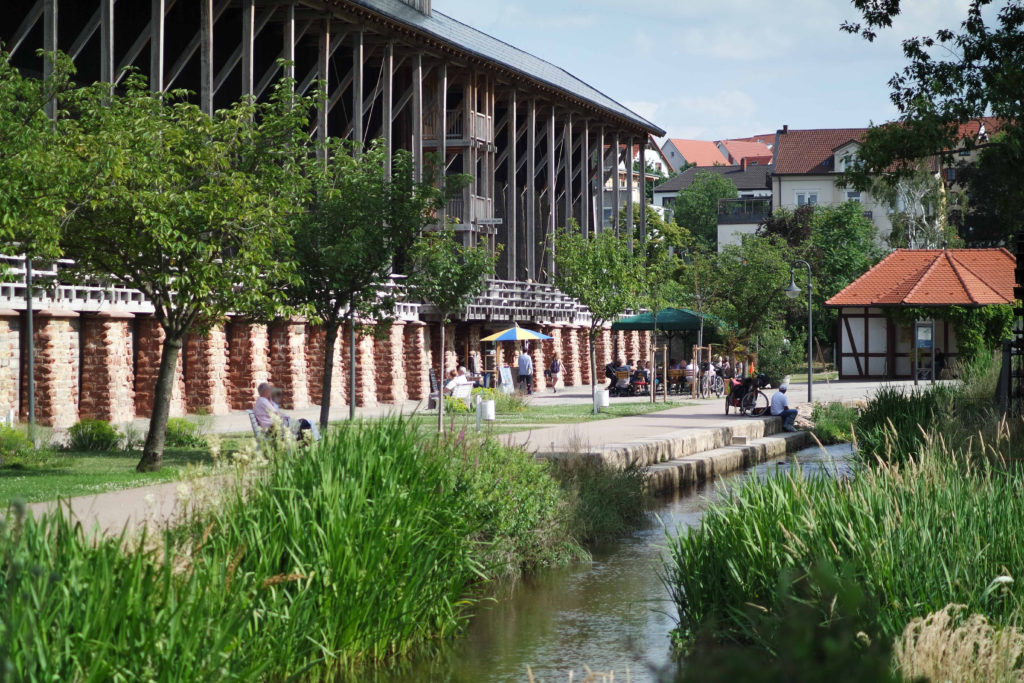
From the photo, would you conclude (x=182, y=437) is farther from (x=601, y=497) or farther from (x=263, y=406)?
(x=601, y=497)

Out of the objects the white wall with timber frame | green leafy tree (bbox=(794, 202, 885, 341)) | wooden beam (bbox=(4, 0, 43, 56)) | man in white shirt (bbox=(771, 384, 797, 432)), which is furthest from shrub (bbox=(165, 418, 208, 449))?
green leafy tree (bbox=(794, 202, 885, 341))

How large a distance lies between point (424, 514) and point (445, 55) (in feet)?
123

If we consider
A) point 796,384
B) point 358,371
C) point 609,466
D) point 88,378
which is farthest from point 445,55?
point 609,466

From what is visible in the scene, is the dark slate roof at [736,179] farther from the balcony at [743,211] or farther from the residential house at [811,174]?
the balcony at [743,211]

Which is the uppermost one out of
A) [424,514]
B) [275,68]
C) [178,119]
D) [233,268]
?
[275,68]

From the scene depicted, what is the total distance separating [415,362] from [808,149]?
61.8 m

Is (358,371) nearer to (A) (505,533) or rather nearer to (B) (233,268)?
(B) (233,268)

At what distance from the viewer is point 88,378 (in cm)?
2691

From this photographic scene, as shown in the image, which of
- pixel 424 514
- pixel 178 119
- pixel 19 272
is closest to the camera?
pixel 424 514

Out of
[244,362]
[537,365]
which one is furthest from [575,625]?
[537,365]

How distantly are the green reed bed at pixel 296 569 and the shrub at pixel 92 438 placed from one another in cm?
1018

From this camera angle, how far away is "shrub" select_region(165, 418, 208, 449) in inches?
811

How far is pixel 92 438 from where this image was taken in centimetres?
2023

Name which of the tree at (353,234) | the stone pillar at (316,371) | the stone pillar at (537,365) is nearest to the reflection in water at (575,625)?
the tree at (353,234)
